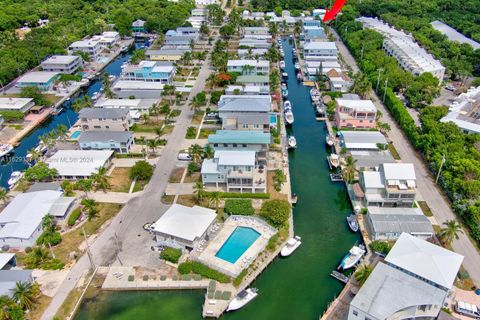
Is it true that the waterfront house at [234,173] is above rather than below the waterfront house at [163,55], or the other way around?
above

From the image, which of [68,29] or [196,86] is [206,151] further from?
[68,29]

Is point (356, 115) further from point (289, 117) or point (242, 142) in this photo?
point (242, 142)

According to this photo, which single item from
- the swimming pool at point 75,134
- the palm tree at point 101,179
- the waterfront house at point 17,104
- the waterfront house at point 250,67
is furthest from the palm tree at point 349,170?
the waterfront house at point 17,104

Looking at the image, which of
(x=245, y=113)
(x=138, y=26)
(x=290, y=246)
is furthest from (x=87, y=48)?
(x=290, y=246)

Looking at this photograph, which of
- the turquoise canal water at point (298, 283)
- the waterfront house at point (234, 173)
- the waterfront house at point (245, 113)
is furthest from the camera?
the waterfront house at point (245, 113)

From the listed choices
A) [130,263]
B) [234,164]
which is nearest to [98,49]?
[234,164]

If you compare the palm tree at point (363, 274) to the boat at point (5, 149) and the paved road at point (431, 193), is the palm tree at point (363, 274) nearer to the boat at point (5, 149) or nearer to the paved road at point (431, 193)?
the paved road at point (431, 193)
